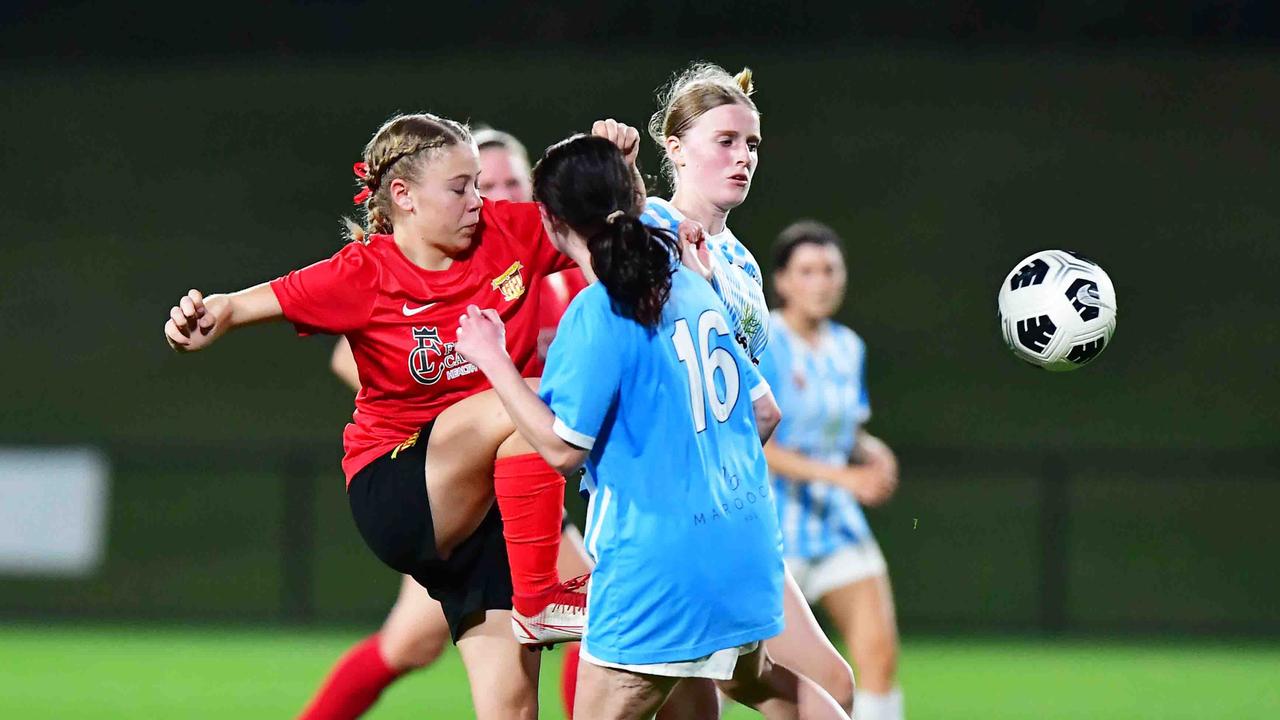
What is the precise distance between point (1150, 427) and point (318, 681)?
618cm

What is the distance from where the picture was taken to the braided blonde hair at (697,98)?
11.8 feet

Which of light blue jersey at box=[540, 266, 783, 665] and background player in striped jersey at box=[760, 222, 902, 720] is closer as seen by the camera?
light blue jersey at box=[540, 266, 783, 665]

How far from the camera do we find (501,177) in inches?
187

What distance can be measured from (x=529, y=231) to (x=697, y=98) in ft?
1.53

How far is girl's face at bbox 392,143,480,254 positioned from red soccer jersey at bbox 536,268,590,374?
400 mm

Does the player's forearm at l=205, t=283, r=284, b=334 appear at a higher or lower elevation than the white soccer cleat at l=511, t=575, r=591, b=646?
higher

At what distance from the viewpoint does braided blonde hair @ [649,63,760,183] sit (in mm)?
3584

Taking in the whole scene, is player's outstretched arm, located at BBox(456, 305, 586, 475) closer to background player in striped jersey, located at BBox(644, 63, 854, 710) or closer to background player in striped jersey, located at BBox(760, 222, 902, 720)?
background player in striped jersey, located at BBox(644, 63, 854, 710)

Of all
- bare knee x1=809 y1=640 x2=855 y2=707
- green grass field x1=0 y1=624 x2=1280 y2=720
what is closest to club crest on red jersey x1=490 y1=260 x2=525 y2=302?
bare knee x1=809 y1=640 x2=855 y2=707

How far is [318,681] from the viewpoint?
24.6 ft

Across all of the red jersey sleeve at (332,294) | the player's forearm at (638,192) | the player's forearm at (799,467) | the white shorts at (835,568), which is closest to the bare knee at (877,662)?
the white shorts at (835,568)

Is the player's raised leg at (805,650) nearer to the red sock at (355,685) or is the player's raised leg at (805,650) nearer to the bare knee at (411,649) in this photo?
the bare knee at (411,649)

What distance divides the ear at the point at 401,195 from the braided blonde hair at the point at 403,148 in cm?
1

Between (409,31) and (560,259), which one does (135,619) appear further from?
(560,259)
